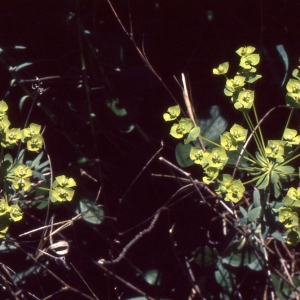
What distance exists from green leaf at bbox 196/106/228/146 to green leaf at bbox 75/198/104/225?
0.63m

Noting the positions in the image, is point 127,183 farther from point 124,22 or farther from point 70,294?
point 124,22

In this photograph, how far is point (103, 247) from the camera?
109 inches

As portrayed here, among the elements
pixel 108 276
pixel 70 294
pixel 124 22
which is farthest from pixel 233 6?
pixel 70 294

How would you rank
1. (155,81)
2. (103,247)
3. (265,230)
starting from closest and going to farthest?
1. (265,230)
2. (155,81)
3. (103,247)

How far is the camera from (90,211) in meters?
2.58

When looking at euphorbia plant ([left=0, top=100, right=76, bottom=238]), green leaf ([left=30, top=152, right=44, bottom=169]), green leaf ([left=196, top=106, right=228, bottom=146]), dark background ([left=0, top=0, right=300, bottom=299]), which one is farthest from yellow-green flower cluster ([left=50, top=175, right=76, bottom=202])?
green leaf ([left=196, top=106, right=228, bottom=146])

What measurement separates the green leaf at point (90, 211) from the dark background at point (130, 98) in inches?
1.4

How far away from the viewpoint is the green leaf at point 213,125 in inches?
97.5

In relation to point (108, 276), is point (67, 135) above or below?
above

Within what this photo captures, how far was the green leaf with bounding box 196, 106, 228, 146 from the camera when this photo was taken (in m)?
2.48

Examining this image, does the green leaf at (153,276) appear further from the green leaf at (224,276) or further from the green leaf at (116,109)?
the green leaf at (116,109)

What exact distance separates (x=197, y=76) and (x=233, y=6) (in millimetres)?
400

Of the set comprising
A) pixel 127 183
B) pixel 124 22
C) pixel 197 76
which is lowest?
pixel 127 183

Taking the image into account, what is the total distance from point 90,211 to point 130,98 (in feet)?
1.95
